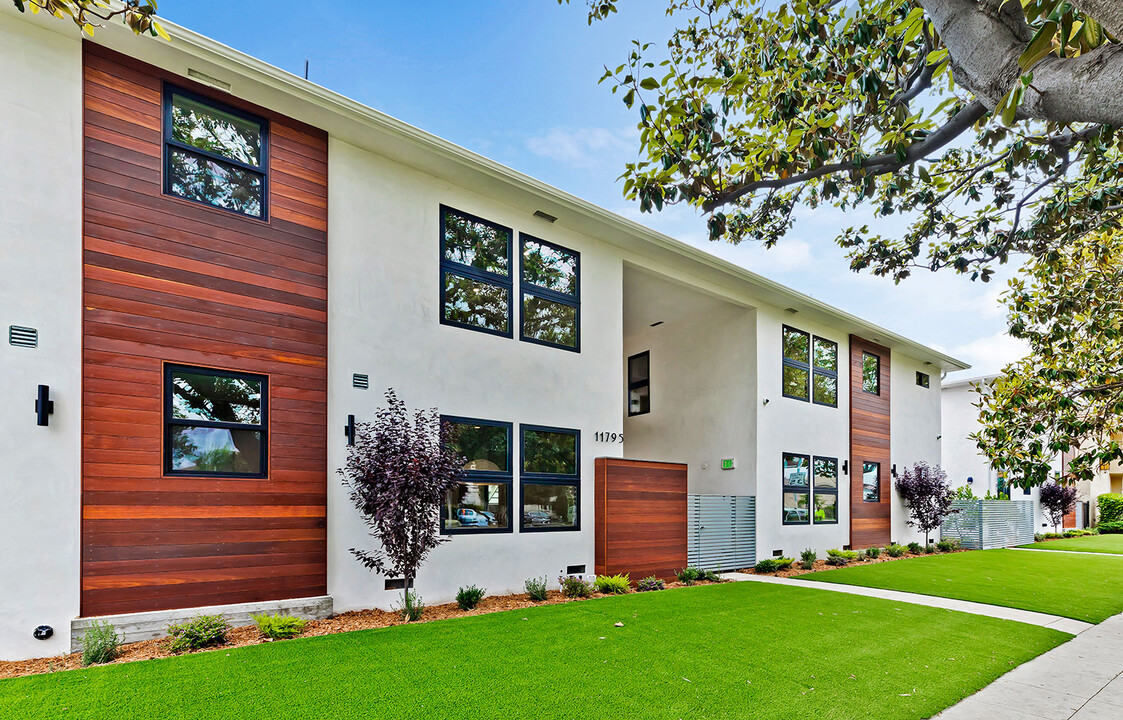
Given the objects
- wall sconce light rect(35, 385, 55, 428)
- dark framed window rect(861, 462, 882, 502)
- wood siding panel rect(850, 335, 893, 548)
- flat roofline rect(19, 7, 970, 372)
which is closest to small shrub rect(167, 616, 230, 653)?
wall sconce light rect(35, 385, 55, 428)

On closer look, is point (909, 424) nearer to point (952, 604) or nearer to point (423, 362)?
point (952, 604)

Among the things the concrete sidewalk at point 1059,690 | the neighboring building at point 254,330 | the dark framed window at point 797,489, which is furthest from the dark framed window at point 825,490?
the concrete sidewalk at point 1059,690

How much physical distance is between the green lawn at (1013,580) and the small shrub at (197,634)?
9.02 metres

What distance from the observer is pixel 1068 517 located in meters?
24.6

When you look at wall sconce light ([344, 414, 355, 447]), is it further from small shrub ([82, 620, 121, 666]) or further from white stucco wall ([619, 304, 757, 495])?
white stucco wall ([619, 304, 757, 495])

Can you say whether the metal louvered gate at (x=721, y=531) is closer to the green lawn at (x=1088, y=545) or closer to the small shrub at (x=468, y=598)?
the small shrub at (x=468, y=598)

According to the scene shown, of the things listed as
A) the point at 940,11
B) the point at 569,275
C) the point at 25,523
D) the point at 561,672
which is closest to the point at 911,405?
the point at 569,275

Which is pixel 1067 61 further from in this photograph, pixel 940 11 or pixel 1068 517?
pixel 1068 517

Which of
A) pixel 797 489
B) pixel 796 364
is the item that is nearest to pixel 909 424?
pixel 796 364

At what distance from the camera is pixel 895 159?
157 inches

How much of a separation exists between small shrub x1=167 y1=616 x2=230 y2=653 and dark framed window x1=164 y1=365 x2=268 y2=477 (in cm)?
136

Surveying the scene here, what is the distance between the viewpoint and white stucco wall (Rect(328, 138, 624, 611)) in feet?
23.5

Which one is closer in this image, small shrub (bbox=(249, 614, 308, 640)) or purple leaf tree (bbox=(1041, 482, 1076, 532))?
small shrub (bbox=(249, 614, 308, 640))

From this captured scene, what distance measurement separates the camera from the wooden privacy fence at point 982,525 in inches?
693
